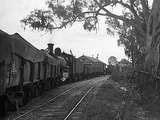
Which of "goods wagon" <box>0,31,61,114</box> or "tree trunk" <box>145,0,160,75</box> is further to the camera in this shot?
"tree trunk" <box>145,0,160,75</box>

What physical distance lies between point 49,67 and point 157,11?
947 cm

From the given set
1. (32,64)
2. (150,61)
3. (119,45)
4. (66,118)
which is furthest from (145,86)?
(119,45)

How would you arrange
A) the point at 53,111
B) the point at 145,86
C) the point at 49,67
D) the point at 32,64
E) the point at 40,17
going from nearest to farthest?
Result: the point at 53,111 → the point at 32,64 → the point at 145,86 → the point at 49,67 → the point at 40,17

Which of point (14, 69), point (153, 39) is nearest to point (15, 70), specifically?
point (14, 69)

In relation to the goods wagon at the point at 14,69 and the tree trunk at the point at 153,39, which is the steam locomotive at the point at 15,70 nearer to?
the goods wagon at the point at 14,69

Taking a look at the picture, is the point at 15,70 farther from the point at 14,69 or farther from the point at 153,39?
the point at 153,39

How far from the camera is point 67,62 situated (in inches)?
1474

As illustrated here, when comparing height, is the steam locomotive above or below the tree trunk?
below

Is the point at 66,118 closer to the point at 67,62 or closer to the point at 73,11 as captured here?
the point at 73,11

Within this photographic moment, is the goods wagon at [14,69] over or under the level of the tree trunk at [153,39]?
under

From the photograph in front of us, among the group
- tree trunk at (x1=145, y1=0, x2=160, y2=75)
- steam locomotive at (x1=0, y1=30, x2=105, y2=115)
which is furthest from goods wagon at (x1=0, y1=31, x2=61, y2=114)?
tree trunk at (x1=145, y1=0, x2=160, y2=75)

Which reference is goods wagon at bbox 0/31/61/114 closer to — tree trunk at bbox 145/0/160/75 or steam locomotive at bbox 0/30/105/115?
steam locomotive at bbox 0/30/105/115

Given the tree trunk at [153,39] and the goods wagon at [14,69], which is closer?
the goods wagon at [14,69]

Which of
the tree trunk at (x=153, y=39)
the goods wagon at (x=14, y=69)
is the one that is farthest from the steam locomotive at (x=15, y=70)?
the tree trunk at (x=153, y=39)
